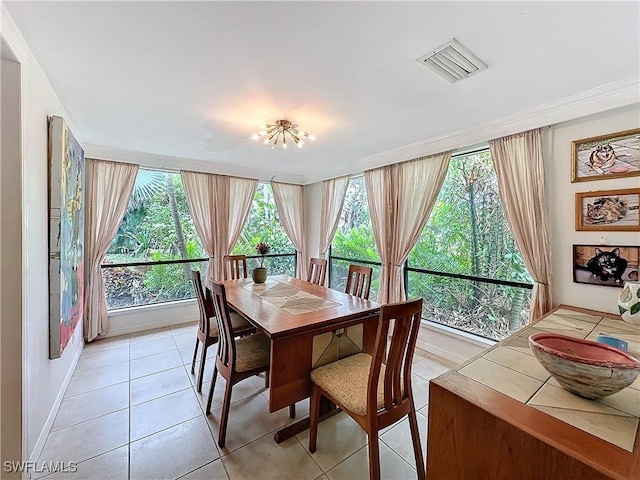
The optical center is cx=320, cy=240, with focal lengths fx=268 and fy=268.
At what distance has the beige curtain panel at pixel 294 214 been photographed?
4957 millimetres

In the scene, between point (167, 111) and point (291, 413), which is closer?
point (291, 413)

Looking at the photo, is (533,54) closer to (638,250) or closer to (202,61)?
(638,250)

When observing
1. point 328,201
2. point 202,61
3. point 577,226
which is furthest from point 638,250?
point 328,201

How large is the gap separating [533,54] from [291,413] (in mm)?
2853

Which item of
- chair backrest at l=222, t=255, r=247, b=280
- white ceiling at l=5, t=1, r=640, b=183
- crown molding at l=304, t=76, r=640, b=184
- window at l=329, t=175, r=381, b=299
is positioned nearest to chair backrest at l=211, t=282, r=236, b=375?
white ceiling at l=5, t=1, r=640, b=183

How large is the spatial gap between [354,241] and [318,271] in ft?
3.89

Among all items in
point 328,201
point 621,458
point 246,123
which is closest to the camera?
point 621,458

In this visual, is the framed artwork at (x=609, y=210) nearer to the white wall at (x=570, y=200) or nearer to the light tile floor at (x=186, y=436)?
the white wall at (x=570, y=200)

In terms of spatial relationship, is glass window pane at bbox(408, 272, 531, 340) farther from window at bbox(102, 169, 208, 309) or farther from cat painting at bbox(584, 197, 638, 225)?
window at bbox(102, 169, 208, 309)

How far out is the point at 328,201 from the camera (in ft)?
15.2

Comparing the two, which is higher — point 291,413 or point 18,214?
point 18,214

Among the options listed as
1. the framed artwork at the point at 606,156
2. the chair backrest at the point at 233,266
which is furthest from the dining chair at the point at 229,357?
the framed artwork at the point at 606,156

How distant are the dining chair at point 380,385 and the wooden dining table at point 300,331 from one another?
13 cm

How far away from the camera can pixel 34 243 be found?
1.63 meters
